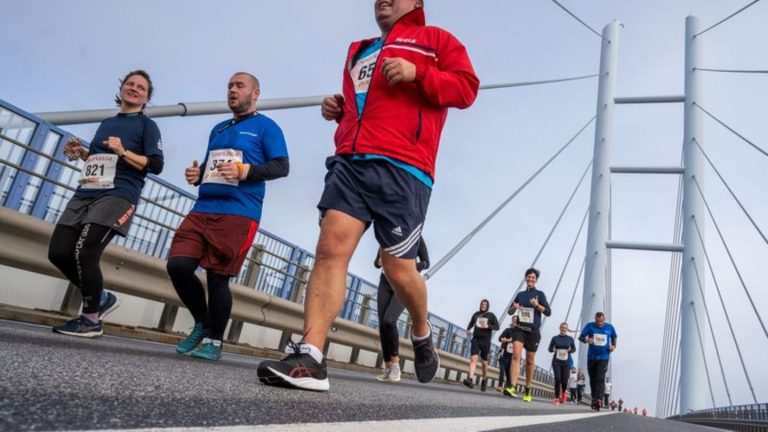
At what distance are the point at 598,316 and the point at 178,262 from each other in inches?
366

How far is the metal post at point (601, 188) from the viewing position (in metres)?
16.2

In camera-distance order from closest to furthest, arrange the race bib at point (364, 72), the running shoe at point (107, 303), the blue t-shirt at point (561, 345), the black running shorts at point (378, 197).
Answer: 1. the black running shorts at point (378, 197)
2. the race bib at point (364, 72)
3. the running shoe at point (107, 303)
4. the blue t-shirt at point (561, 345)

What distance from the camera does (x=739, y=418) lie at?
37.3 ft

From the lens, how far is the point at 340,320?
7984 mm

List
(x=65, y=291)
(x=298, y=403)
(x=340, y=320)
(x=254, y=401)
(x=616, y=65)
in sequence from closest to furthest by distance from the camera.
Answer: (x=254, y=401)
(x=298, y=403)
(x=65, y=291)
(x=340, y=320)
(x=616, y=65)

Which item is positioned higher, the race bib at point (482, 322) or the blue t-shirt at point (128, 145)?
the race bib at point (482, 322)

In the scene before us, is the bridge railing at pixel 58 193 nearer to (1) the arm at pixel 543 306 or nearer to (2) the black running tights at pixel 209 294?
(2) the black running tights at pixel 209 294

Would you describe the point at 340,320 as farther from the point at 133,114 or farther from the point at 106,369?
the point at 106,369

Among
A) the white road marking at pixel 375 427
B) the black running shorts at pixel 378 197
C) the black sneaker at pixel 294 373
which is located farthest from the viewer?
the black running shorts at pixel 378 197

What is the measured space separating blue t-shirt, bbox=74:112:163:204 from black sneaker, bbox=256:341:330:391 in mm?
1900

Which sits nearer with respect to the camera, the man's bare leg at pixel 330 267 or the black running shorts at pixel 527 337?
the man's bare leg at pixel 330 267

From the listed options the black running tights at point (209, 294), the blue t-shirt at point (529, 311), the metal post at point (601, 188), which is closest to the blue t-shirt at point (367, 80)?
the black running tights at point (209, 294)

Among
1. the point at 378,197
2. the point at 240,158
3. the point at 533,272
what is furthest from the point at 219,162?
the point at 533,272

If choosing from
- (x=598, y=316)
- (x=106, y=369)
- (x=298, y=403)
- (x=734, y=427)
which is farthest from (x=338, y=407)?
(x=734, y=427)
